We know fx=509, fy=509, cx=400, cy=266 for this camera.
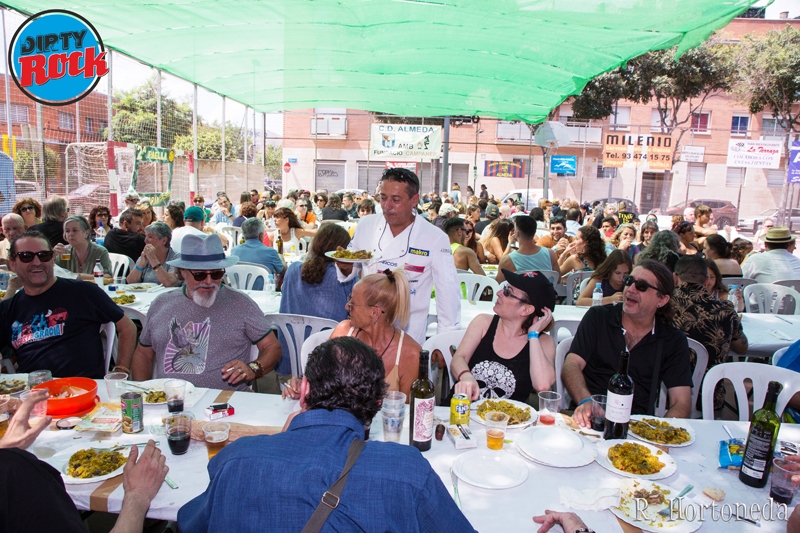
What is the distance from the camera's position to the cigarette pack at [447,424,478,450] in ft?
7.07

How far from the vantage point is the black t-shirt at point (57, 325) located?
3184 mm

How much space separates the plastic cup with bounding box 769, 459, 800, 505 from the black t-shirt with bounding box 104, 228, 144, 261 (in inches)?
263

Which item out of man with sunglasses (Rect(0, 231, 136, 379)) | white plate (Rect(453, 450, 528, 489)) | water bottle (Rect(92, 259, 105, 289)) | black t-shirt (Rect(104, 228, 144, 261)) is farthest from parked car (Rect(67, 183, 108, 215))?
white plate (Rect(453, 450, 528, 489))

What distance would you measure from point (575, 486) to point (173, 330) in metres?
2.40

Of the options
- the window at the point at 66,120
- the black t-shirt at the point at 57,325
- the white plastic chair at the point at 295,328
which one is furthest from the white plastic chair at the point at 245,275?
the window at the point at 66,120

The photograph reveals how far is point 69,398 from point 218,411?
66cm

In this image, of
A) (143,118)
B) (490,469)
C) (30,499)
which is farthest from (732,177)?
(30,499)

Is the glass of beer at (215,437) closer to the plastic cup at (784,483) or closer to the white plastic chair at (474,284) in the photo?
the plastic cup at (784,483)

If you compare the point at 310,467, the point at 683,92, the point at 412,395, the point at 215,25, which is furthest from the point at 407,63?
the point at 683,92

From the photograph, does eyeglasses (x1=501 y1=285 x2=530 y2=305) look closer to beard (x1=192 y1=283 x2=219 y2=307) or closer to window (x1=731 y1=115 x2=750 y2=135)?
beard (x1=192 y1=283 x2=219 y2=307)

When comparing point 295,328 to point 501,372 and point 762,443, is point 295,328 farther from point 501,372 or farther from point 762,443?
point 762,443

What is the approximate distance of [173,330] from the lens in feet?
10.2

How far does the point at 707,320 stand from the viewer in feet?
12.0

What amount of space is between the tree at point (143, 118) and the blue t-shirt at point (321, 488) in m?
10.5
